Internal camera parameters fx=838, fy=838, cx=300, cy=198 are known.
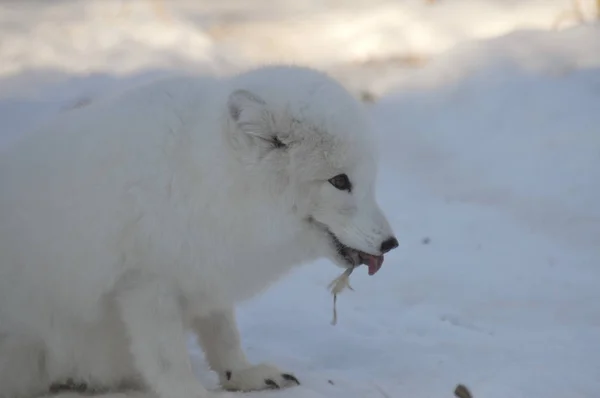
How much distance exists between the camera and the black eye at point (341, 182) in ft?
8.79

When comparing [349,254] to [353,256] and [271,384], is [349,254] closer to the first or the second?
[353,256]

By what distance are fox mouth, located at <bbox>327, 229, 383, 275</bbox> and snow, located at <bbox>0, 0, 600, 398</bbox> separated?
0.52m

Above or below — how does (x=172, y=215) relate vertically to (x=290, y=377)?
above

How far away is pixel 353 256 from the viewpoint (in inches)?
110

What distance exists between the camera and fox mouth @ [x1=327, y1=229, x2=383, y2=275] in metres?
2.74

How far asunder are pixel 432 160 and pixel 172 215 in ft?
12.9

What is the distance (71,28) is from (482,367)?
232 inches

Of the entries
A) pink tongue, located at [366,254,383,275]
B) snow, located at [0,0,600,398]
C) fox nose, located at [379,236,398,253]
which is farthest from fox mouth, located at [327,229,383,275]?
snow, located at [0,0,600,398]

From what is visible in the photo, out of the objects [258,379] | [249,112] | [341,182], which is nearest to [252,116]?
[249,112]

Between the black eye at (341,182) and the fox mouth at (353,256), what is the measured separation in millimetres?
151

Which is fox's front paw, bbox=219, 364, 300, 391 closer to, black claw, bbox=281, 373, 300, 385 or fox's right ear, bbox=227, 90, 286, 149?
black claw, bbox=281, 373, 300, 385

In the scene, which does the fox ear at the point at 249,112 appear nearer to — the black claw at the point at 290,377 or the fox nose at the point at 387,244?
the fox nose at the point at 387,244

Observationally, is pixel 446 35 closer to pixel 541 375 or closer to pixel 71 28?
pixel 71 28

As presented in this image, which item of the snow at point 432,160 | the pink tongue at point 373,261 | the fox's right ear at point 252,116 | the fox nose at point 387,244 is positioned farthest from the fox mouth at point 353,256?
the snow at point 432,160
